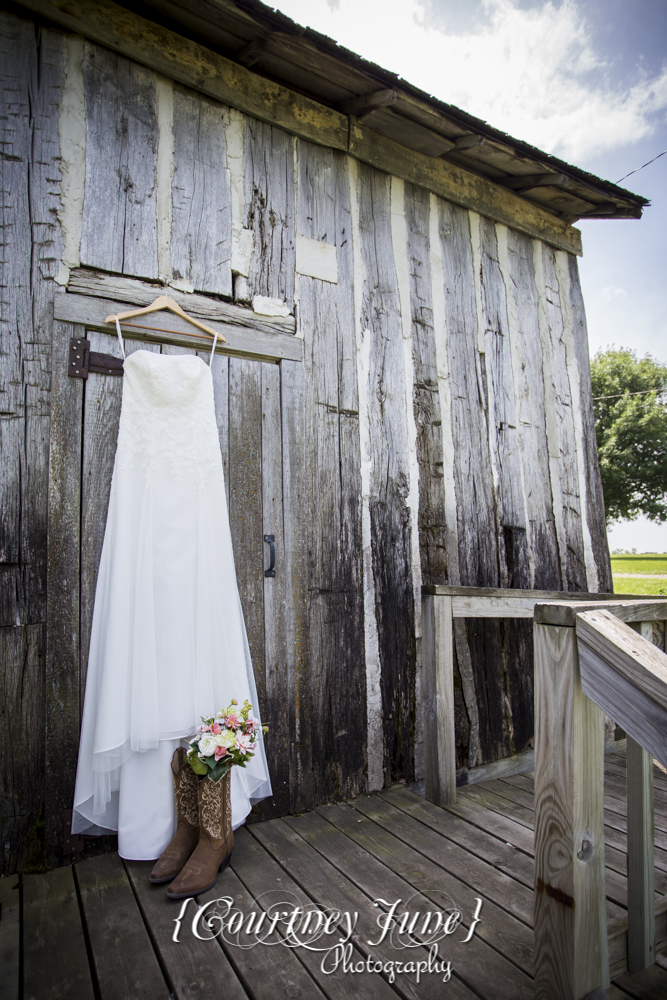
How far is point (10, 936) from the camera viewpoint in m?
1.40

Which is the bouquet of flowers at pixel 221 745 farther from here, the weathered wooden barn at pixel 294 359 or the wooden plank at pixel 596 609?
the wooden plank at pixel 596 609

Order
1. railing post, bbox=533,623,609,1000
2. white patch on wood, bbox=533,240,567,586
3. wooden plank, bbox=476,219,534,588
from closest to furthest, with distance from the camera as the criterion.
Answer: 1. railing post, bbox=533,623,609,1000
2. wooden plank, bbox=476,219,534,588
3. white patch on wood, bbox=533,240,567,586

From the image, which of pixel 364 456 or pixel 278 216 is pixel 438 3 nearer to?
pixel 278 216

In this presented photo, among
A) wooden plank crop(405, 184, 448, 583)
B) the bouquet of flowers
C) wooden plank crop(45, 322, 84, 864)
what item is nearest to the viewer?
the bouquet of flowers

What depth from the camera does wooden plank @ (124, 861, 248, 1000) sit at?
4.00ft

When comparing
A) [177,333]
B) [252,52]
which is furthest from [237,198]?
[177,333]

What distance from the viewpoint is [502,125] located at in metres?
2.79

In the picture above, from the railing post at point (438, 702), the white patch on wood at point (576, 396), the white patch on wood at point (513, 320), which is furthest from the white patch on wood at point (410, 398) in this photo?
the white patch on wood at point (576, 396)

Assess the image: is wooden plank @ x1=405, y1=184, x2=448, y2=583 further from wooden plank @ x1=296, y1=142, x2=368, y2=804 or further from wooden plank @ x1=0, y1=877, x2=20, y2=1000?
wooden plank @ x1=0, y1=877, x2=20, y2=1000

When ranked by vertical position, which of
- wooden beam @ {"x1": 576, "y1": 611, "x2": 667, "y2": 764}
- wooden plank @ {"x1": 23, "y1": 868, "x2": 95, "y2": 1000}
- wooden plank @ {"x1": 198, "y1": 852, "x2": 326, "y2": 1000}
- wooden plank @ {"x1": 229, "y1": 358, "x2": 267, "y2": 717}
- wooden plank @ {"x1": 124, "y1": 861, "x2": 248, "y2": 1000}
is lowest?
wooden plank @ {"x1": 198, "y1": 852, "x2": 326, "y2": 1000}

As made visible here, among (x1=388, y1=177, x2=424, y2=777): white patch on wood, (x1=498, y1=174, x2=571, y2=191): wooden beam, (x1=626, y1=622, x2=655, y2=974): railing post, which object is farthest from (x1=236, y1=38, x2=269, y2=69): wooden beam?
A: (x1=626, y1=622, x2=655, y2=974): railing post

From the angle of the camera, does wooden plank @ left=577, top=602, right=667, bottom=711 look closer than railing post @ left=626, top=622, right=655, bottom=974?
Yes

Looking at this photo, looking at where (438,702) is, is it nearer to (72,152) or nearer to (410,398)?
(410,398)

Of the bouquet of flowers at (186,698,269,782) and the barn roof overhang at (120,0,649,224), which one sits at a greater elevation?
the barn roof overhang at (120,0,649,224)
